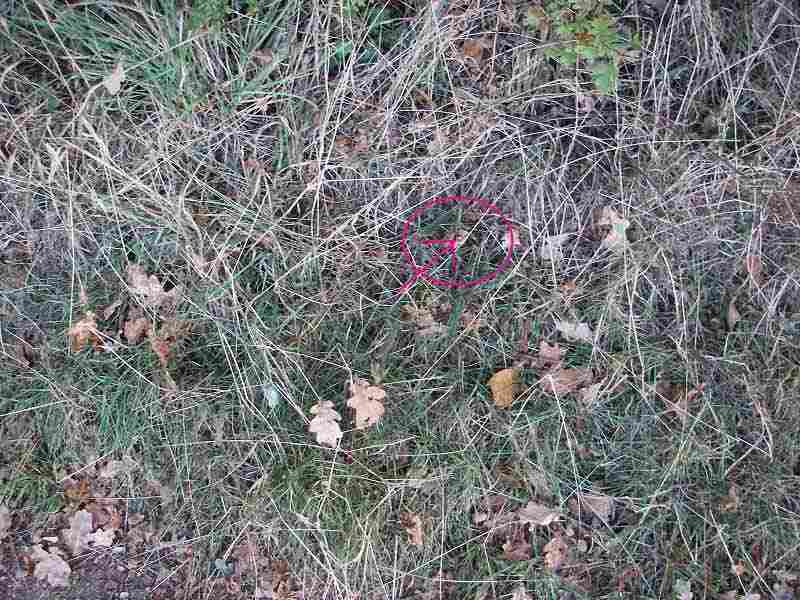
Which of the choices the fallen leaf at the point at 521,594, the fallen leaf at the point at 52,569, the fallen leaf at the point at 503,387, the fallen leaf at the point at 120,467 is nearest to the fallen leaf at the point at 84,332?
the fallen leaf at the point at 120,467

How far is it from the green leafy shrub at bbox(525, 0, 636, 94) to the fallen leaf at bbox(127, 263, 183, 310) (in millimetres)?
1711

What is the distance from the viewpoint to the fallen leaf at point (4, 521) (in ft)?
8.63

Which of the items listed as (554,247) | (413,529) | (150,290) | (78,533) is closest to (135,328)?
(150,290)

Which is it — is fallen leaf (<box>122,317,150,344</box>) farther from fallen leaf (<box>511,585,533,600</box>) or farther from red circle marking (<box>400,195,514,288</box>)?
fallen leaf (<box>511,585,533,600</box>)

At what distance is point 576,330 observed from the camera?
264 cm

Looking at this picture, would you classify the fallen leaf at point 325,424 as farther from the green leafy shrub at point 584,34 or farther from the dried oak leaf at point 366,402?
the green leafy shrub at point 584,34

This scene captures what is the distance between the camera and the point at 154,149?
259cm

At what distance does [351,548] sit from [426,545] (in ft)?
0.95

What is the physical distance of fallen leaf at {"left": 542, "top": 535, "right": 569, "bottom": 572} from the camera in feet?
8.39

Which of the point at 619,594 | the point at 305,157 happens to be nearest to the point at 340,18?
the point at 305,157

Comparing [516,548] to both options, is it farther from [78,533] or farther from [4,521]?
[4,521]

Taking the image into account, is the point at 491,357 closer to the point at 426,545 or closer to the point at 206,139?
the point at 426,545

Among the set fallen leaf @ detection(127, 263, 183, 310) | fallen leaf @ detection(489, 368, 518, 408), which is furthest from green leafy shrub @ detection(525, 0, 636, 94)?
fallen leaf @ detection(127, 263, 183, 310)

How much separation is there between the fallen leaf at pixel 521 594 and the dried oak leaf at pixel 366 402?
0.83 meters
